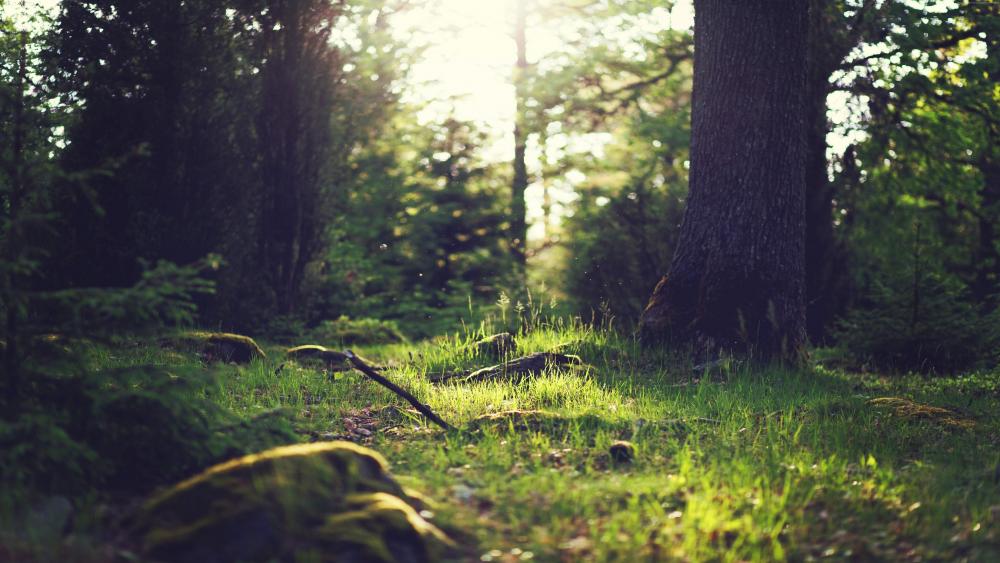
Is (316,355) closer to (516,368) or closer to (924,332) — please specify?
(516,368)

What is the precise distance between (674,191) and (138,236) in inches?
339

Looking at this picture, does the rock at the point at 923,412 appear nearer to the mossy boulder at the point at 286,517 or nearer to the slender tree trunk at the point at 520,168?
the mossy boulder at the point at 286,517

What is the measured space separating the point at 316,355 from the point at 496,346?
7.71ft

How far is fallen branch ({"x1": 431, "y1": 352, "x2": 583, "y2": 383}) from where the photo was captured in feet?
27.8

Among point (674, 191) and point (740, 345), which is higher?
point (674, 191)

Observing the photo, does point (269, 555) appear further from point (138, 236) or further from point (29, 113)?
point (138, 236)

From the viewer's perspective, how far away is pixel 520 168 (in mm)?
21500

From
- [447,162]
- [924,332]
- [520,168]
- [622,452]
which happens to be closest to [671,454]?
[622,452]

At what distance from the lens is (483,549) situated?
416 cm

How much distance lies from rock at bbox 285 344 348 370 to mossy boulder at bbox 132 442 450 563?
6.10 meters

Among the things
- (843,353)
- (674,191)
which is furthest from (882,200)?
(843,353)

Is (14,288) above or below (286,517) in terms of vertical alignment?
above

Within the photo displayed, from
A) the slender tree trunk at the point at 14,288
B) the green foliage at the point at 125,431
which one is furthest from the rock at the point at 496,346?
the slender tree trunk at the point at 14,288

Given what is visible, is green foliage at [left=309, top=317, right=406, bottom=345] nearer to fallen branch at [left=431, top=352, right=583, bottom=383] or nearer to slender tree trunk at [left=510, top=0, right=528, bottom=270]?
fallen branch at [left=431, top=352, right=583, bottom=383]
